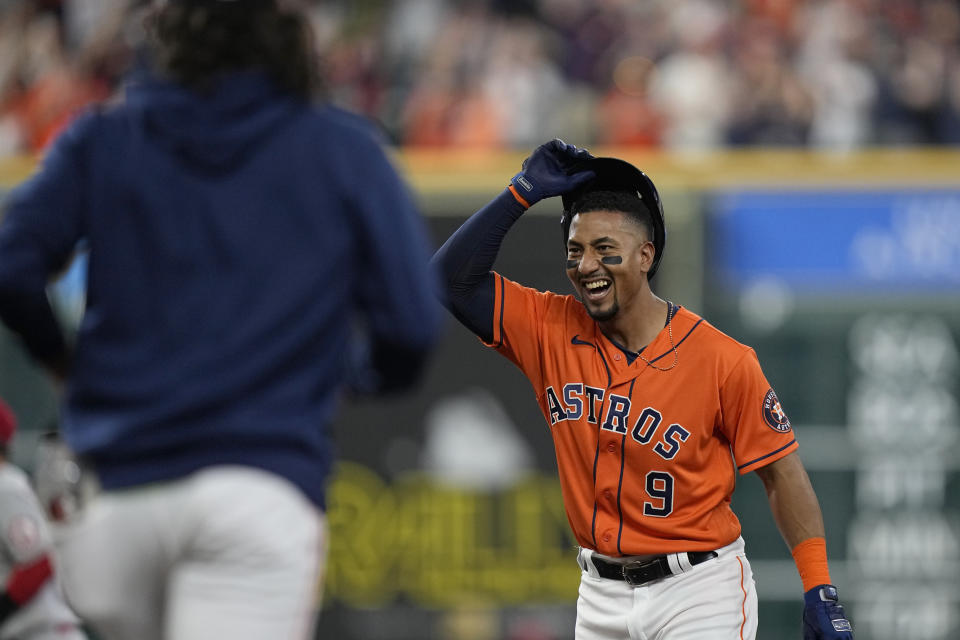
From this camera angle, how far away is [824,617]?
13.1 feet

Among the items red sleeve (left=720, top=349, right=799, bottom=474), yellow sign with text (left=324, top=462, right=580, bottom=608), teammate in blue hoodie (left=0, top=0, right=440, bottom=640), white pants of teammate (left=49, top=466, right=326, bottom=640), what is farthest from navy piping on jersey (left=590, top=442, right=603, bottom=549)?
yellow sign with text (left=324, top=462, right=580, bottom=608)

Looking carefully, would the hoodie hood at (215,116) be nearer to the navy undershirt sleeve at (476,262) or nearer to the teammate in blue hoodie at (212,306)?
the teammate in blue hoodie at (212,306)

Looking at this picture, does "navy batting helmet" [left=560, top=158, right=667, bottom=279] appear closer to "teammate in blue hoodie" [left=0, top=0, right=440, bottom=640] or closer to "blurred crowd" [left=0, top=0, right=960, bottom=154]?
"teammate in blue hoodie" [left=0, top=0, right=440, bottom=640]

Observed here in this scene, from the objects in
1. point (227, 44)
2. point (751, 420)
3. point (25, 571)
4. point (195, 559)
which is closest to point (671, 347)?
point (751, 420)

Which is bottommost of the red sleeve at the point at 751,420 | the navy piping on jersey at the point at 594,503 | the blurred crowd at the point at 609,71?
the navy piping on jersey at the point at 594,503

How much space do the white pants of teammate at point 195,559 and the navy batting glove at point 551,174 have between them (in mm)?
2156

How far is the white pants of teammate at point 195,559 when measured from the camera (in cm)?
237

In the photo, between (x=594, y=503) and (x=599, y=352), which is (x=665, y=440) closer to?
(x=594, y=503)

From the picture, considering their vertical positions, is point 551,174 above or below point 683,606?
above

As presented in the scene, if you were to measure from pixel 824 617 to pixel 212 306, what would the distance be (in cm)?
221

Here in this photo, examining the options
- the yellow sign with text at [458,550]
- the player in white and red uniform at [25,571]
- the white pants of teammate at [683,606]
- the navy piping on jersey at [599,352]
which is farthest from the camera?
the yellow sign with text at [458,550]

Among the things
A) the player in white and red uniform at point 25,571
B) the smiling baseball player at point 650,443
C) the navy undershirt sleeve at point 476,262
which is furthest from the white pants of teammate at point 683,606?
the player in white and red uniform at point 25,571

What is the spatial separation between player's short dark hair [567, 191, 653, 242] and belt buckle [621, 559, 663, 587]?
96cm

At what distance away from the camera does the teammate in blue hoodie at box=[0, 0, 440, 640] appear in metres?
2.40
